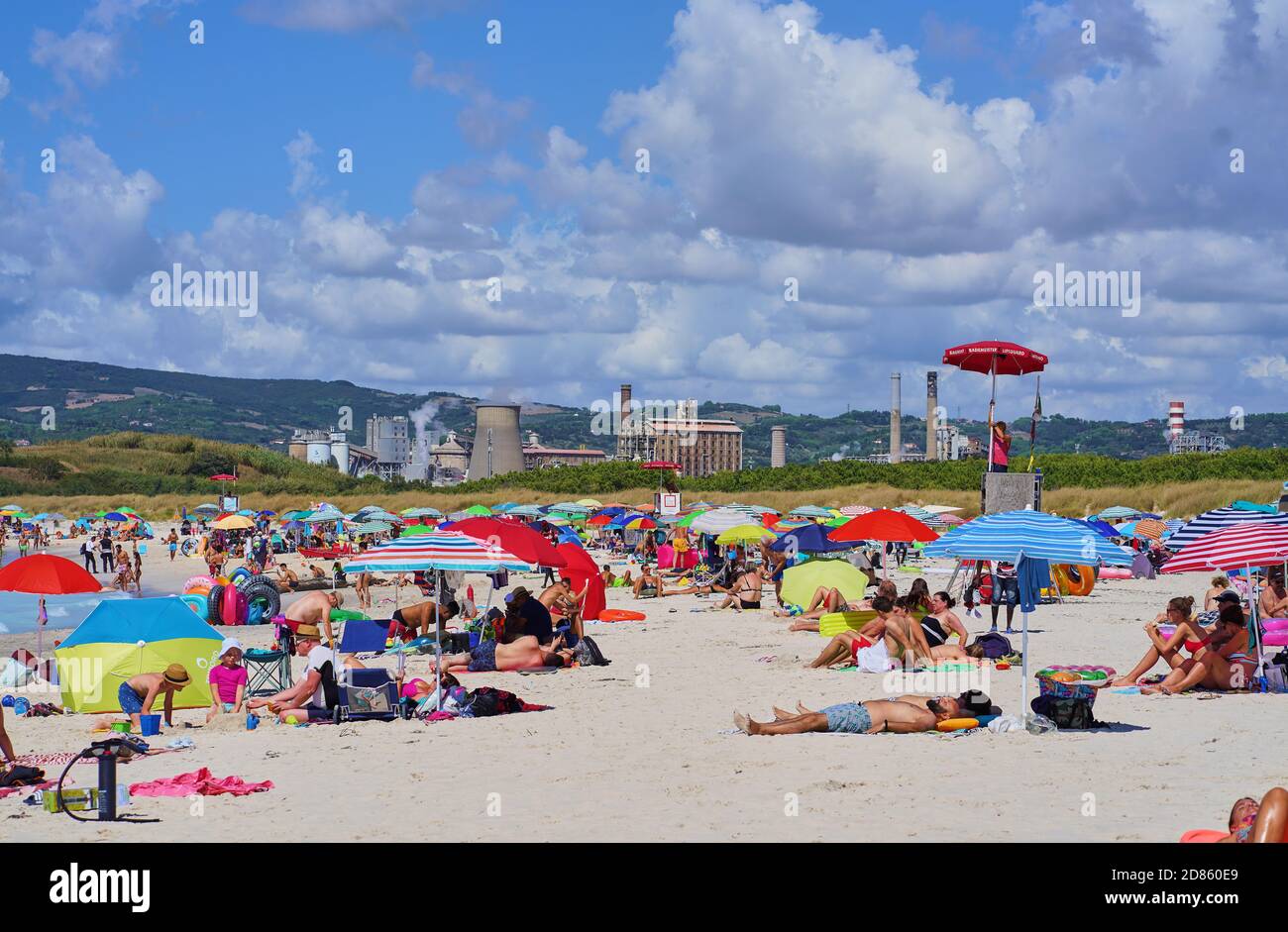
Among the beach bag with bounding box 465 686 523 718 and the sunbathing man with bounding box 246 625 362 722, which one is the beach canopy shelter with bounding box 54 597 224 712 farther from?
the beach bag with bounding box 465 686 523 718

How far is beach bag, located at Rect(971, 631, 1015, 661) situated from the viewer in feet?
42.9

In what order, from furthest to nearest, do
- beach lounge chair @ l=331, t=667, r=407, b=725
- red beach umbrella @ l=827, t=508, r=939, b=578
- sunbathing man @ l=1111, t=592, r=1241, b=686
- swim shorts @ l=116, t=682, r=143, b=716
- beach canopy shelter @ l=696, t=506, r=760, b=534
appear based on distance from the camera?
beach canopy shelter @ l=696, t=506, r=760, b=534
red beach umbrella @ l=827, t=508, r=939, b=578
sunbathing man @ l=1111, t=592, r=1241, b=686
beach lounge chair @ l=331, t=667, r=407, b=725
swim shorts @ l=116, t=682, r=143, b=716

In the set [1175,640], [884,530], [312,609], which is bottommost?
[312,609]

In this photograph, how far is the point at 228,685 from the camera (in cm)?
1103

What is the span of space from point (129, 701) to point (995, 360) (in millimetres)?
12435

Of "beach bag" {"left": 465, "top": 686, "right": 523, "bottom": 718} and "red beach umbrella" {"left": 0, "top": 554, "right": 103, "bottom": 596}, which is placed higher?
"red beach umbrella" {"left": 0, "top": 554, "right": 103, "bottom": 596}

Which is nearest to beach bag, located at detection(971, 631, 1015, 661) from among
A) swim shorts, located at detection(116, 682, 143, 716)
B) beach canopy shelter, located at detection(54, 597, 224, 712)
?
beach canopy shelter, located at detection(54, 597, 224, 712)

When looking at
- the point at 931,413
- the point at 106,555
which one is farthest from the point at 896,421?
the point at 106,555

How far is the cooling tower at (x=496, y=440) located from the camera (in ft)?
322

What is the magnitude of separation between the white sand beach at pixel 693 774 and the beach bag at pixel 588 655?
4.55 ft

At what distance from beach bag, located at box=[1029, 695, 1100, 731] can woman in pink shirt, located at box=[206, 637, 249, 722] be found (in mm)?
6089

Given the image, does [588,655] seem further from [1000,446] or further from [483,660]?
[1000,446]
